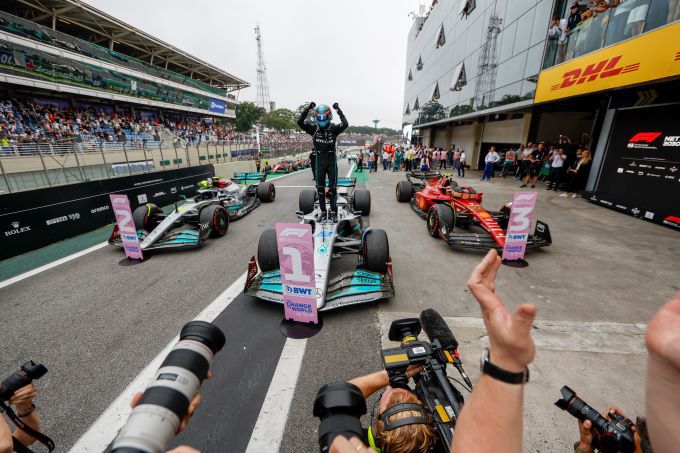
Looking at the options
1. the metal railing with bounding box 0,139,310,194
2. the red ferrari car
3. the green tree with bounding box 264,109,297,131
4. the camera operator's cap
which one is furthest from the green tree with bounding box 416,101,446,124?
the green tree with bounding box 264,109,297,131

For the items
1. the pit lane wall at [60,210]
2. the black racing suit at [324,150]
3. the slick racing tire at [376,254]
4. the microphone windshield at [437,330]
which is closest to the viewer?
the microphone windshield at [437,330]

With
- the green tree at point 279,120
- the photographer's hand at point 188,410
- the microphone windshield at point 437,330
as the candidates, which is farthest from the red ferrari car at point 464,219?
the green tree at point 279,120

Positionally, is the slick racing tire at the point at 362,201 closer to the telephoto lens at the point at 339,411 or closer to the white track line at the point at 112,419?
the white track line at the point at 112,419

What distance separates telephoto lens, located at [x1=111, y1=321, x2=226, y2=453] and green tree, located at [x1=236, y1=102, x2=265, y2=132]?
5064cm

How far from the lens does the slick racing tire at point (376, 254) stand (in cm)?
357

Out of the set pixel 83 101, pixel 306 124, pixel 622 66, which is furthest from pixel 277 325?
pixel 83 101

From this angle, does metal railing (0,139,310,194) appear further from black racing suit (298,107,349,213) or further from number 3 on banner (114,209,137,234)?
black racing suit (298,107,349,213)

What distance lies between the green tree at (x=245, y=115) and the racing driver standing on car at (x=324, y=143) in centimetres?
4686

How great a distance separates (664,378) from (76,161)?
9282mm

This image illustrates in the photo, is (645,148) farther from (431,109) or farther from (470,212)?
(431,109)

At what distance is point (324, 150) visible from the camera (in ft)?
15.7

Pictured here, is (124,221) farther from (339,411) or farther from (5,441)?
(339,411)

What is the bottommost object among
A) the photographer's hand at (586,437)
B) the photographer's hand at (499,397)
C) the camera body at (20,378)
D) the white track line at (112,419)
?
the white track line at (112,419)

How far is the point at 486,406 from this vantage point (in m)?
0.71
